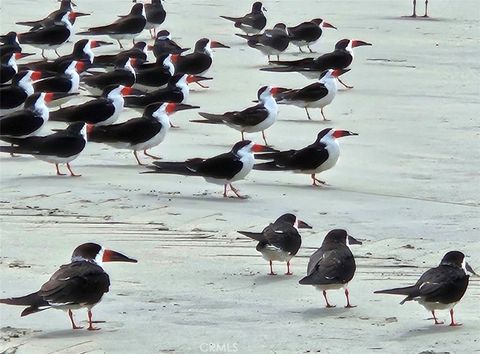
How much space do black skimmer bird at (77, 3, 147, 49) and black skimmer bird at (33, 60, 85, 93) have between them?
11.4 feet

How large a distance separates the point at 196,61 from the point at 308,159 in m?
5.16

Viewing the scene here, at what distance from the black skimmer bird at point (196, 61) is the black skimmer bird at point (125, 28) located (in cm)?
227

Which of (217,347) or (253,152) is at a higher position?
(217,347)

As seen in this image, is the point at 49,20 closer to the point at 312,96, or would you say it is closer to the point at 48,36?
the point at 48,36

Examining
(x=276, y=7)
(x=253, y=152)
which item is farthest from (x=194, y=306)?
(x=276, y=7)

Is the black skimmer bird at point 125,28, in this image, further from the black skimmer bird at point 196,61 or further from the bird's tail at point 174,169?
the bird's tail at point 174,169

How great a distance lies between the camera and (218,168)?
12336 millimetres

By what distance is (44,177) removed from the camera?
1279 cm

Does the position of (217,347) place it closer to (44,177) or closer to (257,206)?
(257,206)

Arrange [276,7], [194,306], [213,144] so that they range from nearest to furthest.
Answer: [194,306] → [213,144] → [276,7]

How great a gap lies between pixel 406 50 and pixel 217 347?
1200 centimetres

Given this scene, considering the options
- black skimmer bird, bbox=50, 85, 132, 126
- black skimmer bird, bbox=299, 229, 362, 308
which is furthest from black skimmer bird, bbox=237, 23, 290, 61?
black skimmer bird, bbox=299, 229, 362, 308

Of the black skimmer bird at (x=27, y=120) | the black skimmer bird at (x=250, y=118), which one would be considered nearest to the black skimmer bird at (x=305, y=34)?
the black skimmer bird at (x=250, y=118)

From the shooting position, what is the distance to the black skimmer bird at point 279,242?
31.8 feet
